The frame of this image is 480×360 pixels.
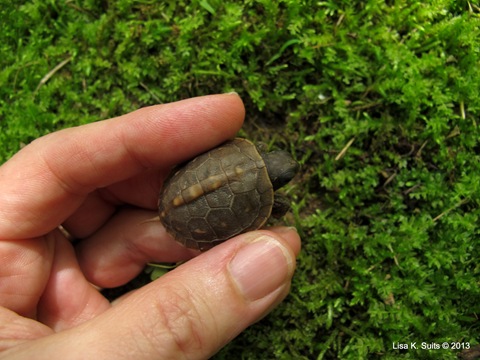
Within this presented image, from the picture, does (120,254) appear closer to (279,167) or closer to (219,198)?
(219,198)

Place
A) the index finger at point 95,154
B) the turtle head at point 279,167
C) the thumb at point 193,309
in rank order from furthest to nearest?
the turtle head at point 279,167, the index finger at point 95,154, the thumb at point 193,309

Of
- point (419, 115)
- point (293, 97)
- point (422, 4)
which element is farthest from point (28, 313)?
point (422, 4)

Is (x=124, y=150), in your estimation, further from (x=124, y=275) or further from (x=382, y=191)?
(x=382, y=191)

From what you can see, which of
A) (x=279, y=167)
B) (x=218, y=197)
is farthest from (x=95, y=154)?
(x=279, y=167)

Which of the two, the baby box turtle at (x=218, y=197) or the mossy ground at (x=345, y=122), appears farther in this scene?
the mossy ground at (x=345, y=122)

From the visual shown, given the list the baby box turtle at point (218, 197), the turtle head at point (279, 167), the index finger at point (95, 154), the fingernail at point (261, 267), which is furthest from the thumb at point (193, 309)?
the index finger at point (95, 154)

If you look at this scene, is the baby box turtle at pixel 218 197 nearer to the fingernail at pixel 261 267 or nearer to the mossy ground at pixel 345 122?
the fingernail at pixel 261 267

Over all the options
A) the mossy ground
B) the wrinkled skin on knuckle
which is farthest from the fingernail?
the mossy ground

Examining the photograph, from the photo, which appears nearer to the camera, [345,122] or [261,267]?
[261,267]
